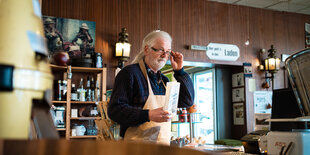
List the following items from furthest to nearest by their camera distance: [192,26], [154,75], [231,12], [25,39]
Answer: [231,12] → [192,26] → [154,75] → [25,39]

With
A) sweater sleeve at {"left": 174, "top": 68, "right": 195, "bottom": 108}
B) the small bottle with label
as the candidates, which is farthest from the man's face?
the small bottle with label

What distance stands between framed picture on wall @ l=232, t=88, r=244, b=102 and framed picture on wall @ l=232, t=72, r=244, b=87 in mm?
117

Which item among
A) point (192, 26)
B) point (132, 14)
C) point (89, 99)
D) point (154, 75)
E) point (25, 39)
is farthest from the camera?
point (192, 26)

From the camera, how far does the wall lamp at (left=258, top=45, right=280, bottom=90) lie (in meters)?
7.36

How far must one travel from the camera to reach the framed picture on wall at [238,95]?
725 cm

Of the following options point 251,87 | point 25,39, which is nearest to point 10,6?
point 25,39

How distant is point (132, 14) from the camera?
6473mm

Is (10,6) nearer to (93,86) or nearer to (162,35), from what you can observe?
(162,35)

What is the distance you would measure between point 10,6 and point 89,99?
5313mm

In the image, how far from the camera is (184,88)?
2.27m

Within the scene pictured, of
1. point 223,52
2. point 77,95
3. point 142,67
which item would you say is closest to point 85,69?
point 77,95

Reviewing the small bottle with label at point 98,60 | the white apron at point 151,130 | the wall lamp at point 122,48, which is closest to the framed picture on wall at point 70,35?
the small bottle with label at point 98,60

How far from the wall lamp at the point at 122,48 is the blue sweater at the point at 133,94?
3666mm

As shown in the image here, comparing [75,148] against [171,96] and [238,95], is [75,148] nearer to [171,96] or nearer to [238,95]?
[171,96]
